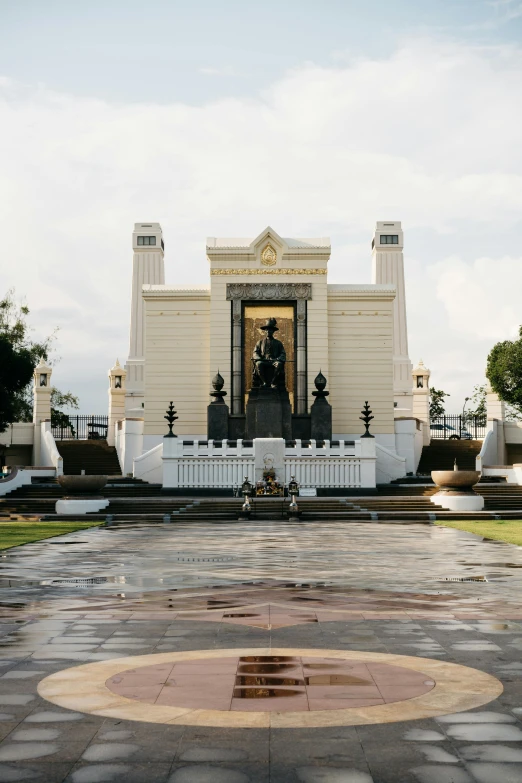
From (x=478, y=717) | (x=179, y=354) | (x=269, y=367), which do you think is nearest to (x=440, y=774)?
(x=478, y=717)

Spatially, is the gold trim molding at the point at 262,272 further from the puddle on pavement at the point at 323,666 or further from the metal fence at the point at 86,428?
the puddle on pavement at the point at 323,666

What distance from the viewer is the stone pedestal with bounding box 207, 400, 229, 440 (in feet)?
138

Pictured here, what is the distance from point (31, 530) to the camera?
23.7 m

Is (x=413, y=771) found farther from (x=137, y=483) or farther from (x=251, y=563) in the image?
(x=137, y=483)

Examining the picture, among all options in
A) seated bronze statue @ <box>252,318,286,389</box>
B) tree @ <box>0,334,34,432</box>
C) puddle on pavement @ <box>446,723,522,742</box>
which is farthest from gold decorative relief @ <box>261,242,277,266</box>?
puddle on pavement @ <box>446,723,522,742</box>

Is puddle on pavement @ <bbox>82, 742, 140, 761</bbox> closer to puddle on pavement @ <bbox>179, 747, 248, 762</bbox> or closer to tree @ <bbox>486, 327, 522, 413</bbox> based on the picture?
puddle on pavement @ <bbox>179, 747, 248, 762</bbox>

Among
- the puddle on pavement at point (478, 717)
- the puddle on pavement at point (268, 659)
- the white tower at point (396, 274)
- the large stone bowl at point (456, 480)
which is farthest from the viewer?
the white tower at point (396, 274)

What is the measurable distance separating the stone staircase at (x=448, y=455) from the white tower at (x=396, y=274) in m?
9.69

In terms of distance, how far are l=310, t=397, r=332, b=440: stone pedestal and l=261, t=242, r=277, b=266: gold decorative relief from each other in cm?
856

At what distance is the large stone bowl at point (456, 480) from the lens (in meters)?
30.4

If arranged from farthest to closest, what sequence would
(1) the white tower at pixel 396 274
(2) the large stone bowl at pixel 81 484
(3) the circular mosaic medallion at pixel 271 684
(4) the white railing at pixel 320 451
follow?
1. (1) the white tower at pixel 396 274
2. (4) the white railing at pixel 320 451
3. (2) the large stone bowl at pixel 81 484
4. (3) the circular mosaic medallion at pixel 271 684

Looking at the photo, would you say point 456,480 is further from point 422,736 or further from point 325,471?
point 422,736

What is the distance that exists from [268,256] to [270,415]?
10512 mm

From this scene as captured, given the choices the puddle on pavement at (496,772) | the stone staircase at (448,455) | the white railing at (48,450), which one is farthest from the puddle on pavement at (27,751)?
the stone staircase at (448,455)
